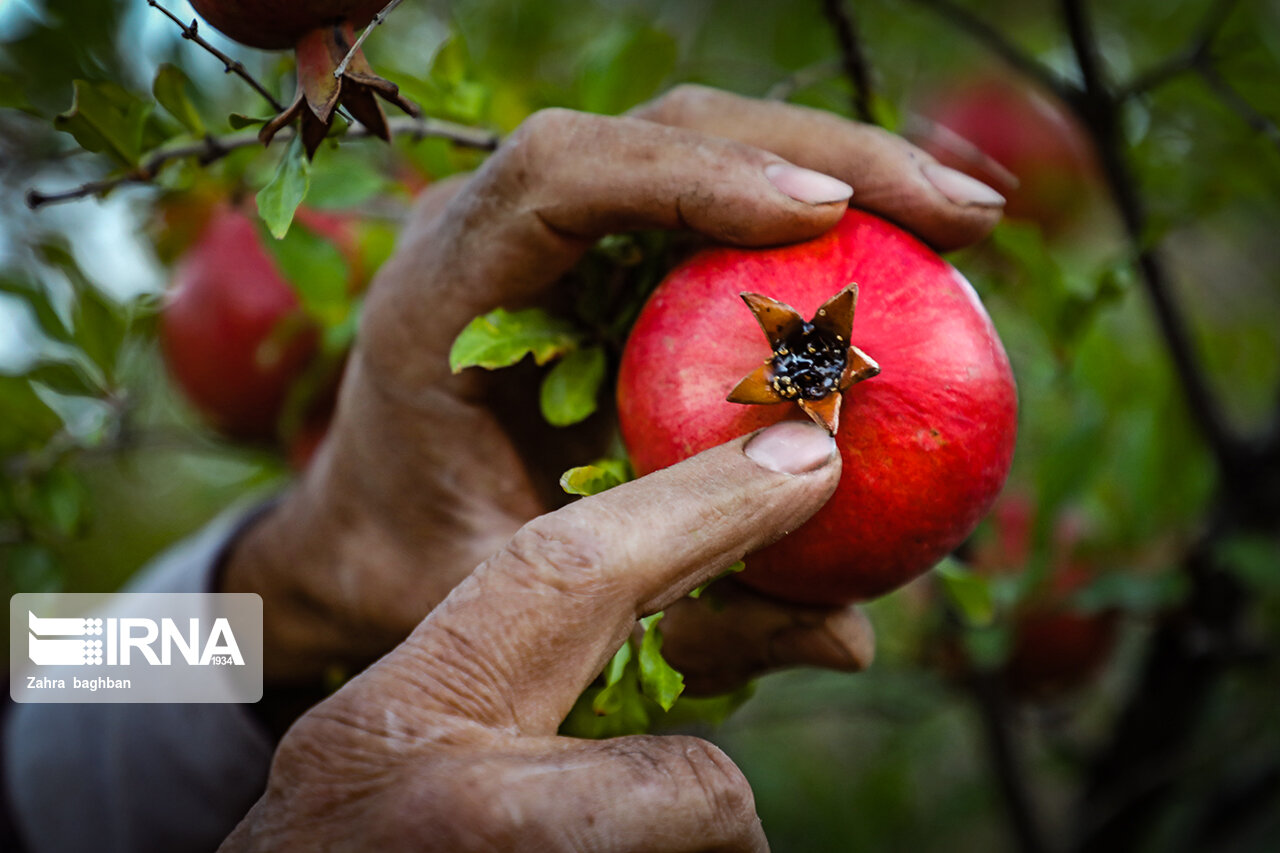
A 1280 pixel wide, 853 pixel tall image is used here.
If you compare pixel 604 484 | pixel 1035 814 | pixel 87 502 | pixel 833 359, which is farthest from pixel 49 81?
pixel 1035 814

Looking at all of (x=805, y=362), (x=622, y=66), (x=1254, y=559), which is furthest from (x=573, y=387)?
(x=1254, y=559)

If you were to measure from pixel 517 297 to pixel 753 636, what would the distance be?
0.35 metres

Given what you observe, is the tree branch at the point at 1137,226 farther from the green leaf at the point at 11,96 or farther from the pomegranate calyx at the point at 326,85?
the green leaf at the point at 11,96

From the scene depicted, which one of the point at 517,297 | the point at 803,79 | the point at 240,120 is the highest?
the point at 803,79

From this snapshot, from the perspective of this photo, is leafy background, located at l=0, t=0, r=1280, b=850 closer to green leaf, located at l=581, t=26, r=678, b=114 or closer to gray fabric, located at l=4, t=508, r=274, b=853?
green leaf, located at l=581, t=26, r=678, b=114

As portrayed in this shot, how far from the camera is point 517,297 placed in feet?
2.64

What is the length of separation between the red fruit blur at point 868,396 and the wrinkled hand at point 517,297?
0.04 meters

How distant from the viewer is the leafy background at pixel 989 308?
1.04m

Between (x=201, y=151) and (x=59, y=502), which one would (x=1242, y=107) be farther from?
(x=59, y=502)

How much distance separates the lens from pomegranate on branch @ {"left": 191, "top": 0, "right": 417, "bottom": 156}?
587 millimetres

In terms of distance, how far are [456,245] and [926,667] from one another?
3.70 feet

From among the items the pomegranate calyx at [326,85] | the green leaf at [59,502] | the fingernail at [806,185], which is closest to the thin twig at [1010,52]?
the fingernail at [806,185]

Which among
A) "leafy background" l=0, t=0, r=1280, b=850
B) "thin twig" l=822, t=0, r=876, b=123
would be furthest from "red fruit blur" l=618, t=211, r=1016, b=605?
"thin twig" l=822, t=0, r=876, b=123

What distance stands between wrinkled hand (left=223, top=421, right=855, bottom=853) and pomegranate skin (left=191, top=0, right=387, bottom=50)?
0.35 m
